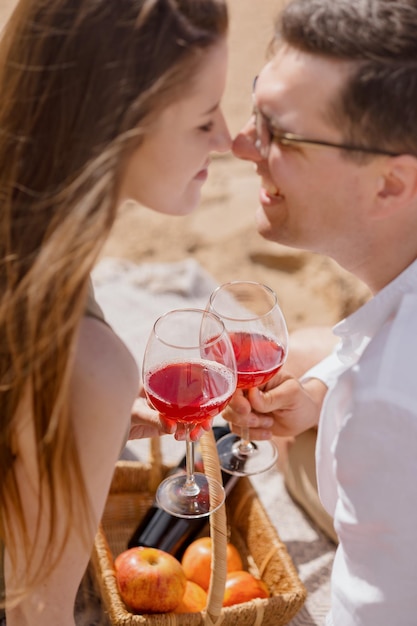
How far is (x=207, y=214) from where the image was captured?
5.62m

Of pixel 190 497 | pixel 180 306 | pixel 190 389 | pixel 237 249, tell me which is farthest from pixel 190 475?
pixel 237 249

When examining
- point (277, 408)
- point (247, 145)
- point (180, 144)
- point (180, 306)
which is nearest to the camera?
point (180, 144)

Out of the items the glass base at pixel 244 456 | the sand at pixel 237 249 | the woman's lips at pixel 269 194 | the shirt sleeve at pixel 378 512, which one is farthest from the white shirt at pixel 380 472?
the sand at pixel 237 249

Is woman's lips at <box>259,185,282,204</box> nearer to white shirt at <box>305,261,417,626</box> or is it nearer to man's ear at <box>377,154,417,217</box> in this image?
man's ear at <box>377,154,417,217</box>

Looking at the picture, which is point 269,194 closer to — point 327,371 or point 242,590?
point 327,371

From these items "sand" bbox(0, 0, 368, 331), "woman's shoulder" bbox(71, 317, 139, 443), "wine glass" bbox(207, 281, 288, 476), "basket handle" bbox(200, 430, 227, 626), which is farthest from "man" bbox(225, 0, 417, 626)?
"sand" bbox(0, 0, 368, 331)

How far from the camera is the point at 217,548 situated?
2.03 metres

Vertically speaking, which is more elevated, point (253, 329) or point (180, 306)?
point (253, 329)

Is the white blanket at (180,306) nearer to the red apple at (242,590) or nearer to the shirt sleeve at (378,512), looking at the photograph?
the red apple at (242,590)

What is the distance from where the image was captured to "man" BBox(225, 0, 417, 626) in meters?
1.93

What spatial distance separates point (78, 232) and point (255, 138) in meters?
0.74

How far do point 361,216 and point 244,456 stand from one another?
90 cm

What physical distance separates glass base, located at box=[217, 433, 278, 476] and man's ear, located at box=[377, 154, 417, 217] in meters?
0.89

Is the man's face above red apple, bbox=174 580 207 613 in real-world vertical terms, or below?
above
